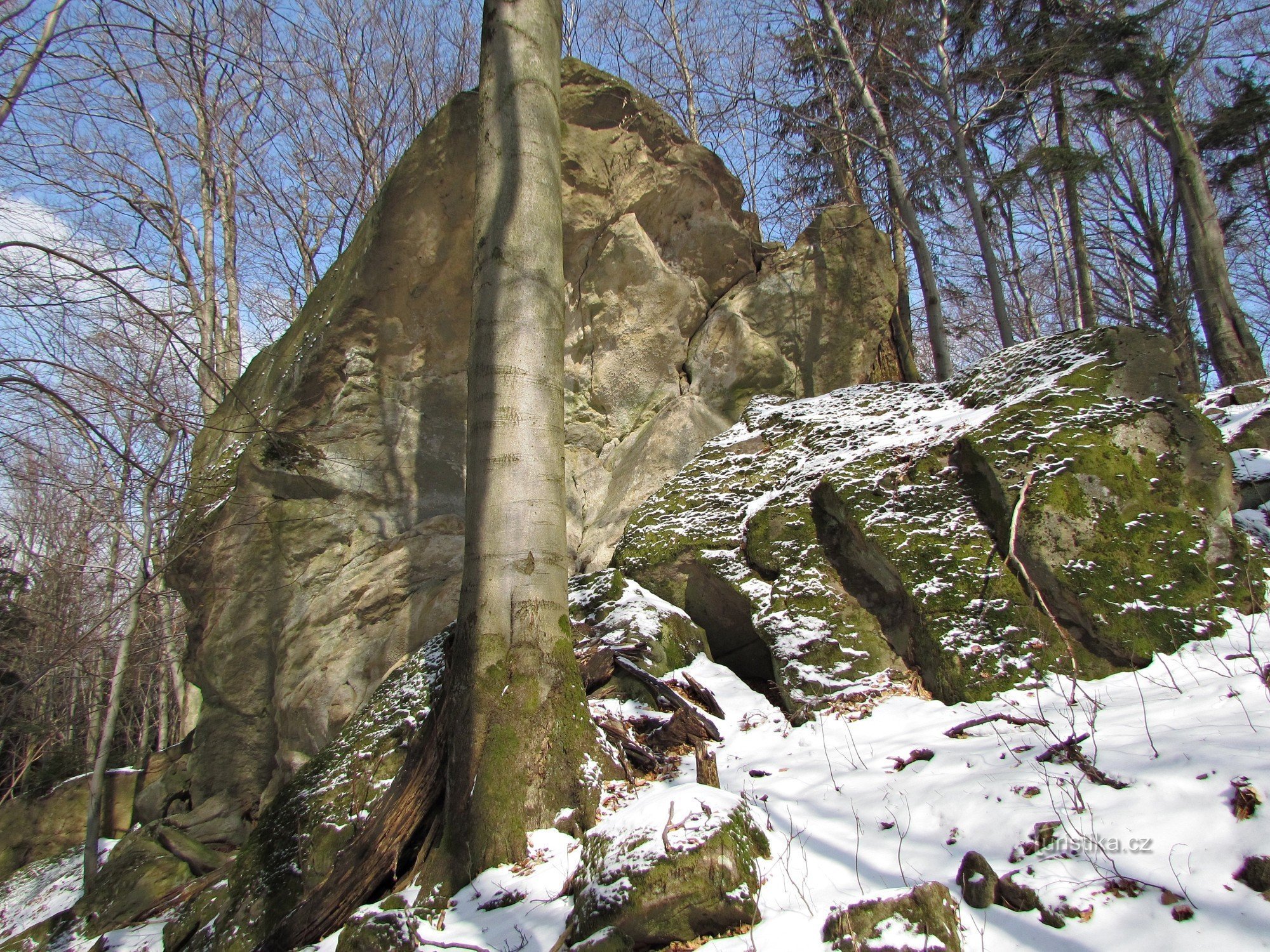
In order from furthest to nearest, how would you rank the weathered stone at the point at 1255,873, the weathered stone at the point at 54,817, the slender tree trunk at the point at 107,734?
the weathered stone at the point at 54,817, the slender tree trunk at the point at 107,734, the weathered stone at the point at 1255,873

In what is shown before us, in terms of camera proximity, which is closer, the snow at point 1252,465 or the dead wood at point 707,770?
the dead wood at point 707,770

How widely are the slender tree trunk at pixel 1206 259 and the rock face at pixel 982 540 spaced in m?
7.37

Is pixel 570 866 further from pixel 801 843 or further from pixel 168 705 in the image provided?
pixel 168 705

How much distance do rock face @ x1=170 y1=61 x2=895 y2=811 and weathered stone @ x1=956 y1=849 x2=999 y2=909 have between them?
4.28 meters

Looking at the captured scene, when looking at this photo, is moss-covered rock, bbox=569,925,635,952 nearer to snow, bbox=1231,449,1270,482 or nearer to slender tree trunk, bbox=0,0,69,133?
slender tree trunk, bbox=0,0,69,133

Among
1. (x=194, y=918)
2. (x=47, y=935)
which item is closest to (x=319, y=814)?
(x=194, y=918)

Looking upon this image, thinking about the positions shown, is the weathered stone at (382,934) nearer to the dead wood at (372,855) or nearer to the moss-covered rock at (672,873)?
the dead wood at (372,855)

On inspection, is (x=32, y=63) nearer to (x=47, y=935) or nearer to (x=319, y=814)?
(x=319, y=814)

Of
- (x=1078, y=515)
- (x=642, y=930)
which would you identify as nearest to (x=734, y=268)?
(x=1078, y=515)

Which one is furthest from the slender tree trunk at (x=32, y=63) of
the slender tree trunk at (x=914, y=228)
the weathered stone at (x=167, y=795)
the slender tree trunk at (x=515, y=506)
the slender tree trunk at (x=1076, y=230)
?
the slender tree trunk at (x=1076, y=230)

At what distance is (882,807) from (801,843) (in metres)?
0.37

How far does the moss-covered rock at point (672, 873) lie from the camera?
205cm

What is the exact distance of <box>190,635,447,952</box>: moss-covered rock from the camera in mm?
3246

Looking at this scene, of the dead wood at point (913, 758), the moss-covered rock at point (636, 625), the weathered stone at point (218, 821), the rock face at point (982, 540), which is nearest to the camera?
the dead wood at point (913, 758)
